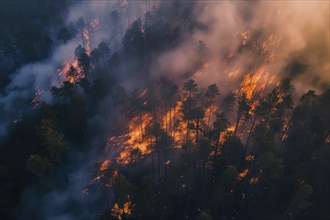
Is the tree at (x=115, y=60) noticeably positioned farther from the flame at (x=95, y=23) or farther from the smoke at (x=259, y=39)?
the flame at (x=95, y=23)

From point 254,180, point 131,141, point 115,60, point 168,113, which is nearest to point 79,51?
point 115,60

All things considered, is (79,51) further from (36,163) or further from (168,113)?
(36,163)

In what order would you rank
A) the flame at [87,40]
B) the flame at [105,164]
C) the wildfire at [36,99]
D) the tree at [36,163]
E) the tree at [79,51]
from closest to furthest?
1. the tree at [36,163]
2. the flame at [105,164]
3. the wildfire at [36,99]
4. the tree at [79,51]
5. the flame at [87,40]

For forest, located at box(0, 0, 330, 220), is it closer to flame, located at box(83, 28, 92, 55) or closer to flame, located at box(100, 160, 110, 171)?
flame, located at box(100, 160, 110, 171)

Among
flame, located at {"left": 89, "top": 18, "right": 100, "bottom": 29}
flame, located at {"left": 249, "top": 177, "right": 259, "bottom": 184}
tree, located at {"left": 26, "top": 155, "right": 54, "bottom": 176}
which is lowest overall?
flame, located at {"left": 249, "top": 177, "right": 259, "bottom": 184}

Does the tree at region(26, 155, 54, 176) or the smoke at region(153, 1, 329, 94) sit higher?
the smoke at region(153, 1, 329, 94)

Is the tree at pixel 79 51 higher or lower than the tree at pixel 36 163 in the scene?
higher

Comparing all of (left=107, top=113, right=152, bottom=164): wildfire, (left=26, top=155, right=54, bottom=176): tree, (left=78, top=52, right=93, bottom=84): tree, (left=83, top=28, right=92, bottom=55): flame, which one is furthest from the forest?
(left=78, top=52, right=93, bottom=84): tree

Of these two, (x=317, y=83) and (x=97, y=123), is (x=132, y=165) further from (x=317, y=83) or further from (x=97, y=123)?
(x=317, y=83)

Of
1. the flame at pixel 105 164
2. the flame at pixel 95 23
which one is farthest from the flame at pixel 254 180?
the flame at pixel 95 23
